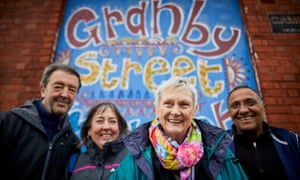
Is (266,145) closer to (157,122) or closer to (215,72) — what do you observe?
(157,122)

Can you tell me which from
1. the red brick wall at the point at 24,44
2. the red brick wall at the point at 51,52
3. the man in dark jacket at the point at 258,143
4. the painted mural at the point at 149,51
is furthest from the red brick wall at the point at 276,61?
the red brick wall at the point at 24,44

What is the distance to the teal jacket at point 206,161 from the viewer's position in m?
1.37

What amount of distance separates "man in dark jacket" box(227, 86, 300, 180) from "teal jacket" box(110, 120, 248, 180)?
1.37 ft

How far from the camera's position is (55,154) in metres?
1.65

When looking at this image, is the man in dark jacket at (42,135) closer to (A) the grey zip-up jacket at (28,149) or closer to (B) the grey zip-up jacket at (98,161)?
(A) the grey zip-up jacket at (28,149)

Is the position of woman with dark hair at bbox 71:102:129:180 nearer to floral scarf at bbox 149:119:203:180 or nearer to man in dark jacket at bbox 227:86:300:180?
floral scarf at bbox 149:119:203:180

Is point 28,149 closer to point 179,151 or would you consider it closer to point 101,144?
point 101,144

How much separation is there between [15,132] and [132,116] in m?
1.49

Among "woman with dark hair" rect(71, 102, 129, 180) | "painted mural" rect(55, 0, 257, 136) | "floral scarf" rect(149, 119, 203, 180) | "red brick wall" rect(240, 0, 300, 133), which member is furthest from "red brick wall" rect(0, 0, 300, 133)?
"floral scarf" rect(149, 119, 203, 180)

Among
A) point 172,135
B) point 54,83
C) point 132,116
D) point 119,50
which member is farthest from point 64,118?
point 119,50

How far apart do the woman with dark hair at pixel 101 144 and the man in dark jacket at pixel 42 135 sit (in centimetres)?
12

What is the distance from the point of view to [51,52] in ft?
10.3

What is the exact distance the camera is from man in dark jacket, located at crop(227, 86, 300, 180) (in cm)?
175

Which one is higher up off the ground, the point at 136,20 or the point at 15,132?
the point at 136,20
